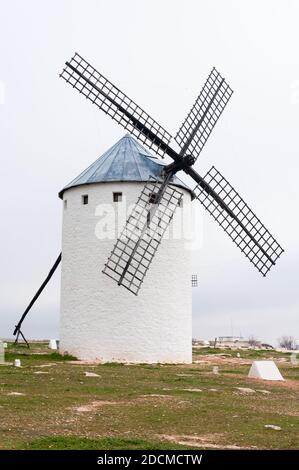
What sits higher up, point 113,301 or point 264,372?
point 113,301

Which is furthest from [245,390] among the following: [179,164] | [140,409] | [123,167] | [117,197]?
[123,167]

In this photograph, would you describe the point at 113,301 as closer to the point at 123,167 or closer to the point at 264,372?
the point at 123,167

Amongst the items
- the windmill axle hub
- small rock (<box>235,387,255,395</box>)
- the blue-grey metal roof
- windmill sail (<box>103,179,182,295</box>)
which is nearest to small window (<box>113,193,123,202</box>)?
the blue-grey metal roof

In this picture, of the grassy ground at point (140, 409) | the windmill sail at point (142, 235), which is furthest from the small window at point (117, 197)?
the grassy ground at point (140, 409)

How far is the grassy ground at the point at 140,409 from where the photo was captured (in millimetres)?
10781

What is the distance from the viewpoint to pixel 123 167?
27203 millimetres

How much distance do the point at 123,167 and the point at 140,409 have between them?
14745 millimetres

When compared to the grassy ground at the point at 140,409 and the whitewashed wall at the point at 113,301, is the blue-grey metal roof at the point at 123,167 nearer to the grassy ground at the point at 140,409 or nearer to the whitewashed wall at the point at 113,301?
the whitewashed wall at the point at 113,301

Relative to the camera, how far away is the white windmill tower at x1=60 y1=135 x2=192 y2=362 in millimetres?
25656

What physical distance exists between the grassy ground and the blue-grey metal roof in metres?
8.11

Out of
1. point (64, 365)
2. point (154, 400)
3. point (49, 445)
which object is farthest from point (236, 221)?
point (49, 445)

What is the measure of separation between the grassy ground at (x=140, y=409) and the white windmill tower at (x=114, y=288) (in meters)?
3.02

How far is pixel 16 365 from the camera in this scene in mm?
22156

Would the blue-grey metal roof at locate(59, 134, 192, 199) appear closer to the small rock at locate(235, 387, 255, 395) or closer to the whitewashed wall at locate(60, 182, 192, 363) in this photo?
the whitewashed wall at locate(60, 182, 192, 363)
